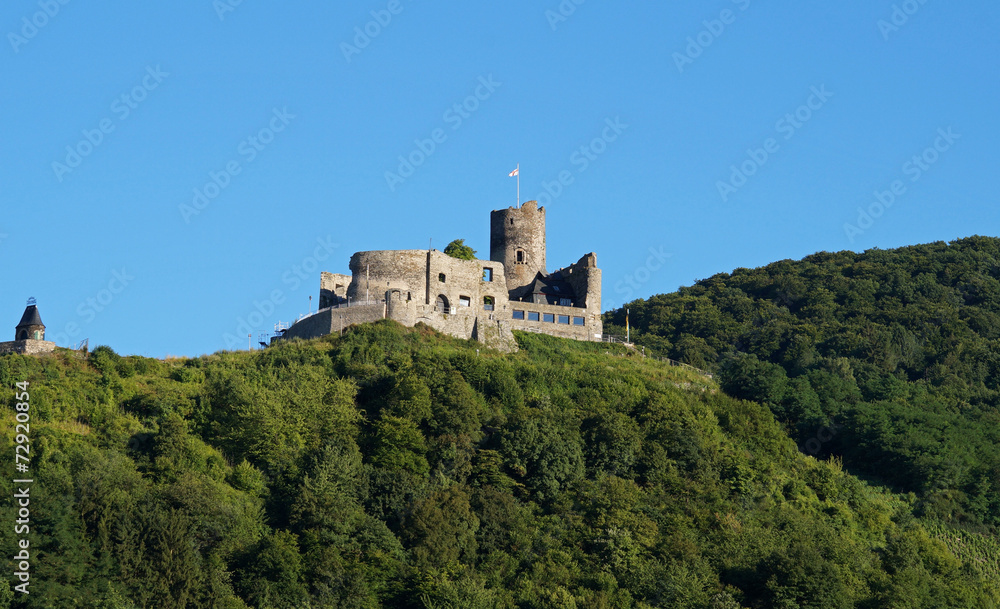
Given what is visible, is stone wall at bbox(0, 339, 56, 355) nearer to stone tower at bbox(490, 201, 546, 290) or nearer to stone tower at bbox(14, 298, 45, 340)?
stone tower at bbox(14, 298, 45, 340)

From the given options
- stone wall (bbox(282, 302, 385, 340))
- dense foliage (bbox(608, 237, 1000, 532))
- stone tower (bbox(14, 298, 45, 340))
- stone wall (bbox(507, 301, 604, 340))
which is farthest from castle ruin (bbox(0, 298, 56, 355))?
dense foliage (bbox(608, 237, 1000, 532))

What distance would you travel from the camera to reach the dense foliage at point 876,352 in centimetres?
6806

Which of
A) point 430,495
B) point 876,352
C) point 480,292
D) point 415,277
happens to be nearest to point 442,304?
point 415,277

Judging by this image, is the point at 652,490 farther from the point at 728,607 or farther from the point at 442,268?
the point at 442,268

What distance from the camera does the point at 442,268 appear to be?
69.4m

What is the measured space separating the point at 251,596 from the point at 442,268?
81.1 feet

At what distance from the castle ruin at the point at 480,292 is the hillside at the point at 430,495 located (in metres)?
2.05

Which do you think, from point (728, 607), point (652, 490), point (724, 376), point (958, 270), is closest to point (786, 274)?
point (958, 270)

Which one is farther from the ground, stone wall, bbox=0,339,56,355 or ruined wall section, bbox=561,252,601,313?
ruined wall section, bbox=561,252,601,313

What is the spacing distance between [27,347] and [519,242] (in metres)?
27.4

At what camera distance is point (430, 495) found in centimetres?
5484

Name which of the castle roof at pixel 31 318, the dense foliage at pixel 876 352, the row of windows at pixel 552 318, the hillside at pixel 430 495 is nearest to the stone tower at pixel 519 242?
the row of windows at pixel 552 318

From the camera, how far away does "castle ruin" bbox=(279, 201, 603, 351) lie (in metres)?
68.0

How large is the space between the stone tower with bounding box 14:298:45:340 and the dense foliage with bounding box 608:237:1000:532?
34.3m
